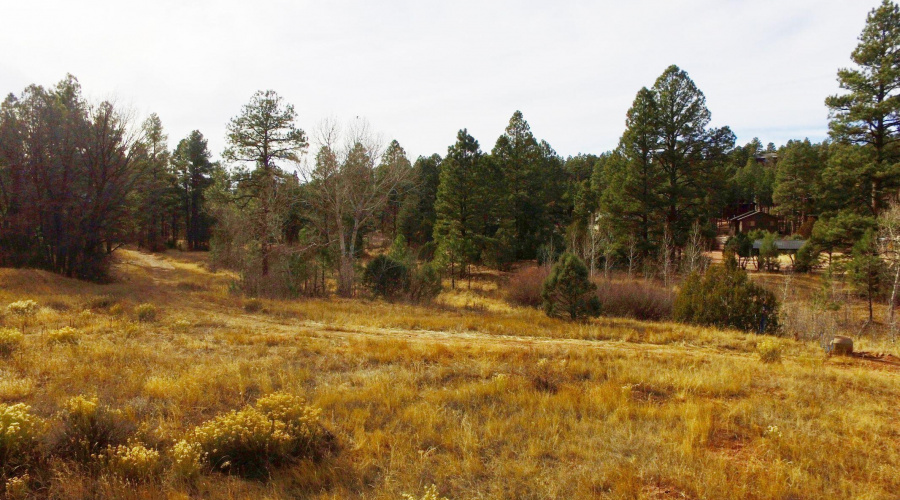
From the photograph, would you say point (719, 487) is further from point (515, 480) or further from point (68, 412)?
point (68, 412)

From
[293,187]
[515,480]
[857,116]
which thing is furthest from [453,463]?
[857,116]

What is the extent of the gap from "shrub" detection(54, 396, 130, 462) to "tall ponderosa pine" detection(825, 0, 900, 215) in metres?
38.6

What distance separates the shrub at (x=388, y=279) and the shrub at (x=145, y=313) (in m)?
11.4

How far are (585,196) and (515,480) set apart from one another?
43586mm

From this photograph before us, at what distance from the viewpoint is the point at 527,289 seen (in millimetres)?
26078

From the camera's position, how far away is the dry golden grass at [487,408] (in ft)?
13.6

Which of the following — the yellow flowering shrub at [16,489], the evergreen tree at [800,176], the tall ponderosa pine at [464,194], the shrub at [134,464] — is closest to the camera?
the yellow flowering shrub at [16,489]

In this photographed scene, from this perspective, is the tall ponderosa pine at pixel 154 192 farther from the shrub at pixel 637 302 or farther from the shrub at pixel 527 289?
the shrub at pixel 637 302

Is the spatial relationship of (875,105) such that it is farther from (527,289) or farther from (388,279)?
(388,279)

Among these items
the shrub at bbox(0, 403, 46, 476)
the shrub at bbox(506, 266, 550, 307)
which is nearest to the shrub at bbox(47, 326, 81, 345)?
the shrub at bbox(0, 403, 46, 476)

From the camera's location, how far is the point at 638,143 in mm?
34156

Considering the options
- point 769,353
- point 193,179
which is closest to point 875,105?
point 769,353

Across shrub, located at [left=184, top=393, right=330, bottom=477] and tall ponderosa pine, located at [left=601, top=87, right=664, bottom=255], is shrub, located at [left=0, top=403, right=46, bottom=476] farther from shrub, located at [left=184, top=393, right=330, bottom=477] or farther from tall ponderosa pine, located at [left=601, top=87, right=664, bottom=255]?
tall ponderosa pine, located at [left=601, top=87, right=664, bottom=255]

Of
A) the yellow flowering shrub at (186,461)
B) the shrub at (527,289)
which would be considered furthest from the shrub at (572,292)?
the yellow flowering shrub at (186,461)
